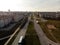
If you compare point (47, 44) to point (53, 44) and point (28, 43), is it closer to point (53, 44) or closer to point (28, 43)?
point (53, 44)

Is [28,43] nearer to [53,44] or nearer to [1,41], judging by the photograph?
[53,44]

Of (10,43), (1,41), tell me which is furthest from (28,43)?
(1,41)

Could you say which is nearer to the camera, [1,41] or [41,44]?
[41,44]

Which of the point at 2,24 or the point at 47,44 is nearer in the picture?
the point at 47,44

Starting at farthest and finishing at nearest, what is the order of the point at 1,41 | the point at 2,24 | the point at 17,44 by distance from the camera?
1. the point at 2,24
2. the point at 1,41
3. the point at 17,44

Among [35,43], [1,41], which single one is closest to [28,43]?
→ [35,43]

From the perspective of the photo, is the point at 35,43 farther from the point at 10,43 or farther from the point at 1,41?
the point at 1,41

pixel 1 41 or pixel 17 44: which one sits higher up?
pixel 17 44

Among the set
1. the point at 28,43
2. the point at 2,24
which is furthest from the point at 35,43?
the point at 2,24

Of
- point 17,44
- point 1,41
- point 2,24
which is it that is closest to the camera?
point 17,44
